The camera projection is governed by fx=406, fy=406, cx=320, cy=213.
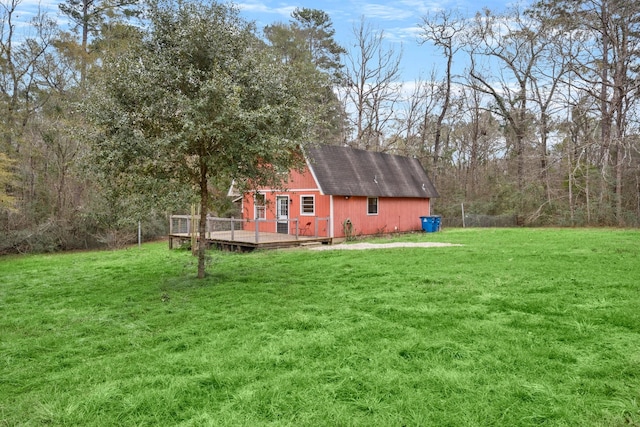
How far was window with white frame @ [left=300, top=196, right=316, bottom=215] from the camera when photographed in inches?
659

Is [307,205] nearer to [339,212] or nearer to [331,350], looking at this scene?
[339,212]

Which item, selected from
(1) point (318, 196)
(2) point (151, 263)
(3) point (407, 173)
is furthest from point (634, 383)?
(3) point (407, 173)

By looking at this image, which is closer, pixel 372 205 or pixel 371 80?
pixel 372 205

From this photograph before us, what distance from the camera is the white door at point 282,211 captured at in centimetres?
1762

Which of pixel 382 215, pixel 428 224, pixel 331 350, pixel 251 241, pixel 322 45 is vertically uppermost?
pixel 322 45

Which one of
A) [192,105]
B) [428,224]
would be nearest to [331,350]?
[192,105]

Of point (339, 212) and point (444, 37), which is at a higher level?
point (444, 37)

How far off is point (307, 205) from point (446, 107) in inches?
621

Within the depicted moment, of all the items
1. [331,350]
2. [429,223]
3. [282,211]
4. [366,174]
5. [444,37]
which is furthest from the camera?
[444,37]

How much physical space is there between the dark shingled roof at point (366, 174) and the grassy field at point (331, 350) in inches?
325

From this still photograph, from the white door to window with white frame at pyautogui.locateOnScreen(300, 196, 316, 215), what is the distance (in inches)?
33.7

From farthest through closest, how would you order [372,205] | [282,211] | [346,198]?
[372,205]
[282,211]
[346,198]

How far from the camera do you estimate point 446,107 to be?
27.8 metres

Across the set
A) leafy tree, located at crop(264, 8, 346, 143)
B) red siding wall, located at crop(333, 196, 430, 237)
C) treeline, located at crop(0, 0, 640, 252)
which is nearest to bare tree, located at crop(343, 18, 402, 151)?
treeline, located at crop(0, 0, 640, 252)
